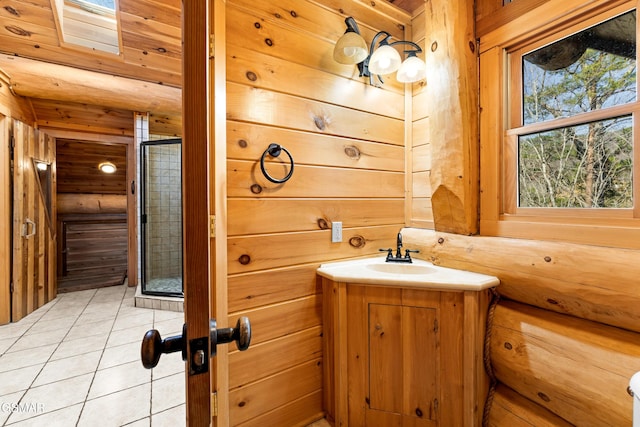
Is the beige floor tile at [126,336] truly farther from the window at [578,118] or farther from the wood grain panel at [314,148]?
the window at [578,118]

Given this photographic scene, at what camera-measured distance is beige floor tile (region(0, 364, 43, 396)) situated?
1.83 meters

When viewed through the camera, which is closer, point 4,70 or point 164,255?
point 4,70

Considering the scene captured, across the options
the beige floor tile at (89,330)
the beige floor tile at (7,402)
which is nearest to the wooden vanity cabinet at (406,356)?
the beige floor tile at (7,402)

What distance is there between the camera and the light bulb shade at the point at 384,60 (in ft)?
5.17

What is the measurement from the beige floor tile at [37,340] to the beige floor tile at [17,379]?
42 centimetres

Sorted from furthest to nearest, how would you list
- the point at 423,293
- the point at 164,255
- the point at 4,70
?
the point at 164,255 → the point at 4,70 → the point at 423,293

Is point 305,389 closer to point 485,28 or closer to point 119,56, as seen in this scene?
point 485,28

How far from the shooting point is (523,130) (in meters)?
1.41

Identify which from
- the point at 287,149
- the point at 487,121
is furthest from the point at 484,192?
the point at 287,149

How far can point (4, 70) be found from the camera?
2613 mm

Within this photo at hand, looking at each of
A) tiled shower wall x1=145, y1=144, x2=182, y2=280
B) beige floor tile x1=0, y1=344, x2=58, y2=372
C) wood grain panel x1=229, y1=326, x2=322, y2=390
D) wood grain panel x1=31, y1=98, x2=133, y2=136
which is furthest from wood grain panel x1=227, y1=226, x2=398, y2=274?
wood grain panel x1=31, y1=98, x2=133, y2=136

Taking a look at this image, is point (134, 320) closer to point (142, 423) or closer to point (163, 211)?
point (163, 211)

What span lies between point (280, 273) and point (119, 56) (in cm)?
295

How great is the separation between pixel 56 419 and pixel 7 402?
450 mm
